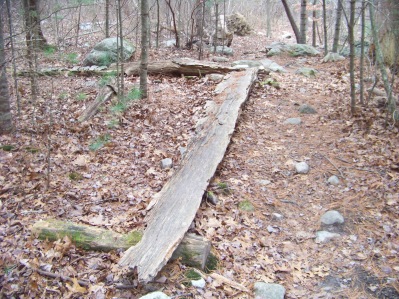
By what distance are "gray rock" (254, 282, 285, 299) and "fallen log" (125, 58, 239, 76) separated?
6.62 metres

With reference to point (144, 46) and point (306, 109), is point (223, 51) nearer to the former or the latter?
point (144, 46)

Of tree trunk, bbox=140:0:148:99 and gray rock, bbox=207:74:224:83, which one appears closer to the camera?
tree trunk, bbox=140:0:148:99

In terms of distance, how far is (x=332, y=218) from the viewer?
4.14 meters

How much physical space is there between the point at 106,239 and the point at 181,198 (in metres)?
1.00

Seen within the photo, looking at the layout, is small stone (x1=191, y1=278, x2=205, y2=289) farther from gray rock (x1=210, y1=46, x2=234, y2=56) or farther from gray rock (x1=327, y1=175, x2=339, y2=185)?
gray rock (x1=210, y1=46, x2=234, y2=56)

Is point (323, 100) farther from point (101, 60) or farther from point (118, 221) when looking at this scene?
point (101, 60)

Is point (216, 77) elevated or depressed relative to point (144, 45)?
depressed

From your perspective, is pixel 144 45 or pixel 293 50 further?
pixel 293 50

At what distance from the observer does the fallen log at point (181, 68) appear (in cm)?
898

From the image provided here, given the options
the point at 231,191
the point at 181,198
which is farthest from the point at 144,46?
the point at 181,198

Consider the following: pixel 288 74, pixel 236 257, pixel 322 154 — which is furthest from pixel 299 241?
pixel 288 74

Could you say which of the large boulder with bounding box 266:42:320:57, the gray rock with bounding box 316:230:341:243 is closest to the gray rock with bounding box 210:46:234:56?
the large boulder with bounding box 266:42:320:57

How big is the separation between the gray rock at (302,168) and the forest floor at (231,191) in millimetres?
80

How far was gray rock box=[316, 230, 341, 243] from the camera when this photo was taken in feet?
12.8
